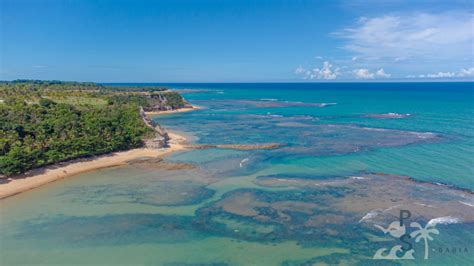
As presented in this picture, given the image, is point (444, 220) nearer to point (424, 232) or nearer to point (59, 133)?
point (424, 232)

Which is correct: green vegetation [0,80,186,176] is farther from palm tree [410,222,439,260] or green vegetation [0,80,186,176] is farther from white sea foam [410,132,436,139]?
white sea foam [410,132,436,139]

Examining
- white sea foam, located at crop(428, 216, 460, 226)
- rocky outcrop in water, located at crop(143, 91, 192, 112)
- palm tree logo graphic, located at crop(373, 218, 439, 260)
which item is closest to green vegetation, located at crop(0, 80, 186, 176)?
palm tree logo graphic, located at crop(373, 218, 439, 260)

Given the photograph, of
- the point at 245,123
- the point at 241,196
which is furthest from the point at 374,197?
the point at 245,123

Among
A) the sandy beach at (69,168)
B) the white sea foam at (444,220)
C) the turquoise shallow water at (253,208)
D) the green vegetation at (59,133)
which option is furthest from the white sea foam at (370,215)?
the green vegetation at (59,133)

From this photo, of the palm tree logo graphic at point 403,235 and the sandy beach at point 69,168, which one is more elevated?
the sandy beach at point 69,168

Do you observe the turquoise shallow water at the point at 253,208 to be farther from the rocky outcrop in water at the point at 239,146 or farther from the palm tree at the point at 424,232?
the rocky outcrop in water at the point at 239,146

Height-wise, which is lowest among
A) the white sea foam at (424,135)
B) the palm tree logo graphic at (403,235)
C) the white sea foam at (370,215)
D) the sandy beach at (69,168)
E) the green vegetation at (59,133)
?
the palm tree logo graphic at (403,235)

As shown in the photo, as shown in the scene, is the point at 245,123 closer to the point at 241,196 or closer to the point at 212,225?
the point at 241,196
